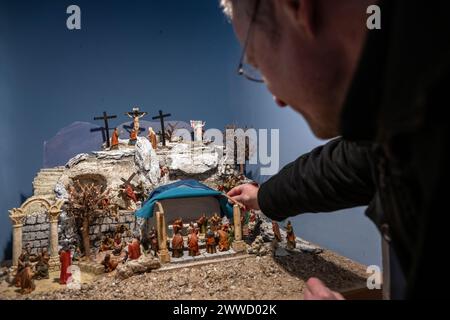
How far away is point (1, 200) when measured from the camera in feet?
10.7

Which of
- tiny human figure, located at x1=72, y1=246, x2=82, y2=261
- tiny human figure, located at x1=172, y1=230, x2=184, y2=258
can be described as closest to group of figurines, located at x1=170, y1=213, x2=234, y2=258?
tiny human figure, located at x1=172, y1=230, x2=184, y2=258

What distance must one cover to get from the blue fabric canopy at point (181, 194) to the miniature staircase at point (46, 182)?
4.77 feet

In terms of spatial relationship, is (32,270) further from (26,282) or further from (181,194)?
(181,194)

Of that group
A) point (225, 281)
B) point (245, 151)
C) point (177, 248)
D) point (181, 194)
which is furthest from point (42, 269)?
point (245, 151)

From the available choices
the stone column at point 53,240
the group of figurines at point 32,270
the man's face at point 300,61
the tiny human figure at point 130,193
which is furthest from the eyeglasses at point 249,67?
the tiny human figure at point 130,193

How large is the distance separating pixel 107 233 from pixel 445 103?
4.25 meters

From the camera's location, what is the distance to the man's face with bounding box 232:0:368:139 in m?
0.46

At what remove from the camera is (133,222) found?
167 inches

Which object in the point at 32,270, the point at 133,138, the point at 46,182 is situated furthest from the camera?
the point at 133,138

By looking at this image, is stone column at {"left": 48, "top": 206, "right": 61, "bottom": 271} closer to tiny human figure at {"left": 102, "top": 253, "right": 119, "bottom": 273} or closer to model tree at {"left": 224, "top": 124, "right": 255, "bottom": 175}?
tiny human figure at {"left": 102, "top": 253, "right": 119, "bottom": 273}

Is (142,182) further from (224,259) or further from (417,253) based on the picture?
(417,253)

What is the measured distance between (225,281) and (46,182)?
325 cm

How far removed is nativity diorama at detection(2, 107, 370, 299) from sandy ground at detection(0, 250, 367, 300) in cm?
4
